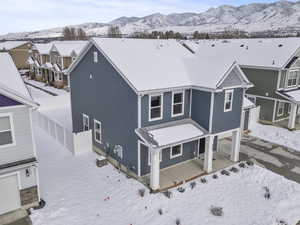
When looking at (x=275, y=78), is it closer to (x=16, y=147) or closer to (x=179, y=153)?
(x=179, y=153)

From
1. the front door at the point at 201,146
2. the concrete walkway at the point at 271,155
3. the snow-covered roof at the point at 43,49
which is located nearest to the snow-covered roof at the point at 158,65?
the front door at the point at 201,146

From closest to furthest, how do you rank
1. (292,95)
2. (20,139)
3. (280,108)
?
(20,139)
(292,95)
(280,108)

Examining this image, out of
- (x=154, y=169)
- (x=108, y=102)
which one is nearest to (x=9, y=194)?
(x=154, y=169)

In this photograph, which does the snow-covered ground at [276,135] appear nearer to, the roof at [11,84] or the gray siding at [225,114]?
the gray siding at [225,114]

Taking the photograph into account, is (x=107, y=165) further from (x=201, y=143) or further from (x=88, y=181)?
(x=201, y=143)

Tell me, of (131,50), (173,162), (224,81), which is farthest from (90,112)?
(224,81)

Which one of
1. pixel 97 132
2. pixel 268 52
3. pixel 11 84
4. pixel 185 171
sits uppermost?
pixel 268 52
